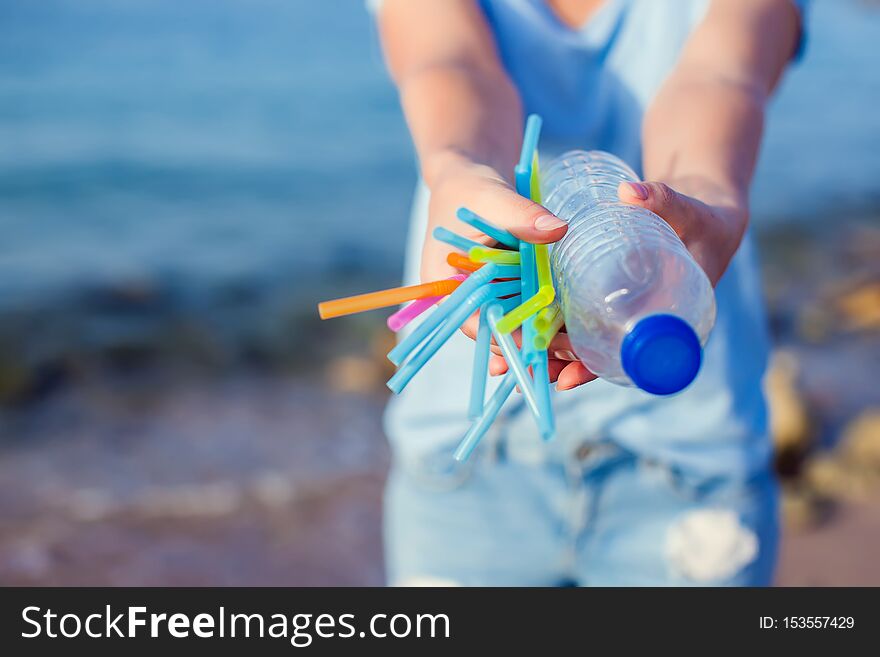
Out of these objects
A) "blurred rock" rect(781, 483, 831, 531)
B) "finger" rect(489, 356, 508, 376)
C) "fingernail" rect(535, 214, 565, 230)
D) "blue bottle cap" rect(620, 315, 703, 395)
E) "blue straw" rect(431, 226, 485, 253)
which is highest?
"blurred rock" rect(781, 483, 831, 531)

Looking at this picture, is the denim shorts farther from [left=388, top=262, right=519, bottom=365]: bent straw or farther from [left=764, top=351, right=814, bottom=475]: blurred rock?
[left=764, top=351, right=814, bottom=475]: blurred rock

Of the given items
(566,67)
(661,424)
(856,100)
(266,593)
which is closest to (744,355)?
(661,424)

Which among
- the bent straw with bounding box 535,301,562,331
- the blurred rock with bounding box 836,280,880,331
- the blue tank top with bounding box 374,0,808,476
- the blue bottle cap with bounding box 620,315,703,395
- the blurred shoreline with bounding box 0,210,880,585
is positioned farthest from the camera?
the blurred rock with bounding box 836,280,880,331

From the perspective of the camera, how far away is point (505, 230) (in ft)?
3.04

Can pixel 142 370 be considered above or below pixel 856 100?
below

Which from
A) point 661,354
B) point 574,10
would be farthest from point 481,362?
point 574,10

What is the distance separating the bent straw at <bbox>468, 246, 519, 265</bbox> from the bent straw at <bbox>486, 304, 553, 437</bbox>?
0.06m

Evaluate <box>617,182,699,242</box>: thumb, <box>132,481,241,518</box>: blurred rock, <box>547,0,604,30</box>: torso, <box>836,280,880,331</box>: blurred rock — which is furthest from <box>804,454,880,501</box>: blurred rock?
<box>617,182,699,242</box>: thumb

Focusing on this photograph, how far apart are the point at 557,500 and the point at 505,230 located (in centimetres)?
78

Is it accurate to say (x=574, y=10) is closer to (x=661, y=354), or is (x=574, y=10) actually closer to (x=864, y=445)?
(x=661, y=354)

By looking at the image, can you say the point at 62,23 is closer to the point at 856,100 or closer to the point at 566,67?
the point at 856,100

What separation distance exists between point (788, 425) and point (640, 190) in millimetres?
2993

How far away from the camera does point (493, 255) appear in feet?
3.00

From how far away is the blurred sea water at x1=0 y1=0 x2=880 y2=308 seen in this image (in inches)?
250
